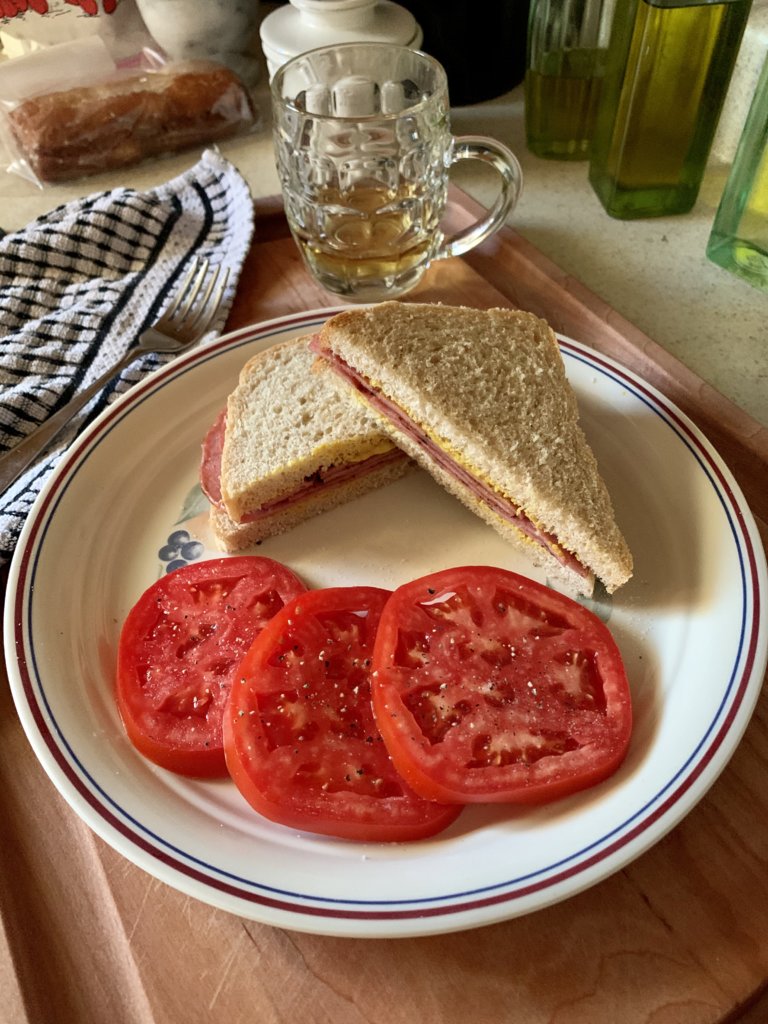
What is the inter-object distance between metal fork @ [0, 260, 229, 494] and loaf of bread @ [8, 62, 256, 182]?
774 millimetres

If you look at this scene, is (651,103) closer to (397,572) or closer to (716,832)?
(397,572)

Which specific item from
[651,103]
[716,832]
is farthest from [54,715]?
[651,103]

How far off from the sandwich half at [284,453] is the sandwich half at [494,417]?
6 cm

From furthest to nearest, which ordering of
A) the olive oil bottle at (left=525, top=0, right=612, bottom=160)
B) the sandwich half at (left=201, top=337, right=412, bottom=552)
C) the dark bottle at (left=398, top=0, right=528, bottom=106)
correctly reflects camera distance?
the dark bottle at (left=398, top=0, right=528, bottom=106) → the olive oil bottle at (left=525, top=0, right=612, bottom=160) → the sandwich half at (left=201, top=337, right=412, bottom=552)

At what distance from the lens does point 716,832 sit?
1201 mm

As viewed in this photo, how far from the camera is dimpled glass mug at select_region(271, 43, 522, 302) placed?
1841 mm

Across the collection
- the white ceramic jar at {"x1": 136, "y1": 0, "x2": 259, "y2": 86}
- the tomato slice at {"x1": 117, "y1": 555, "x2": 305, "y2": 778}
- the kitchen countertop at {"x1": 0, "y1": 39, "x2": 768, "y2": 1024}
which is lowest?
the kitchen countertop at {"x1": 0, "y1": 39, "x2": 768, "y2": 1024}

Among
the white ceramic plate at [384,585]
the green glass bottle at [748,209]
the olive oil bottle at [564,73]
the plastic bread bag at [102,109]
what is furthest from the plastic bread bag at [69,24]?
the green glass bottle at [748,209]

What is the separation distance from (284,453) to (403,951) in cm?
93

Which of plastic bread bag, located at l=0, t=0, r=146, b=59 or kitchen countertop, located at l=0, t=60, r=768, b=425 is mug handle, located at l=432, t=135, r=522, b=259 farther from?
plastic bread bag, located at l=0, t=0, r=146, b=59

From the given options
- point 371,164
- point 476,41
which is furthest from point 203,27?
point 371,164

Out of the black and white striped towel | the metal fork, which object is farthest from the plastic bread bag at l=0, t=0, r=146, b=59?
the metal fork

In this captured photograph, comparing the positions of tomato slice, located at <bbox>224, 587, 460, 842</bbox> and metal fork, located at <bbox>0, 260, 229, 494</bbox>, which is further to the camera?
metal fork, located at <bbox>0, 260, 229, 494</bbox>

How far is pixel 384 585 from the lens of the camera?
61.0 inches
